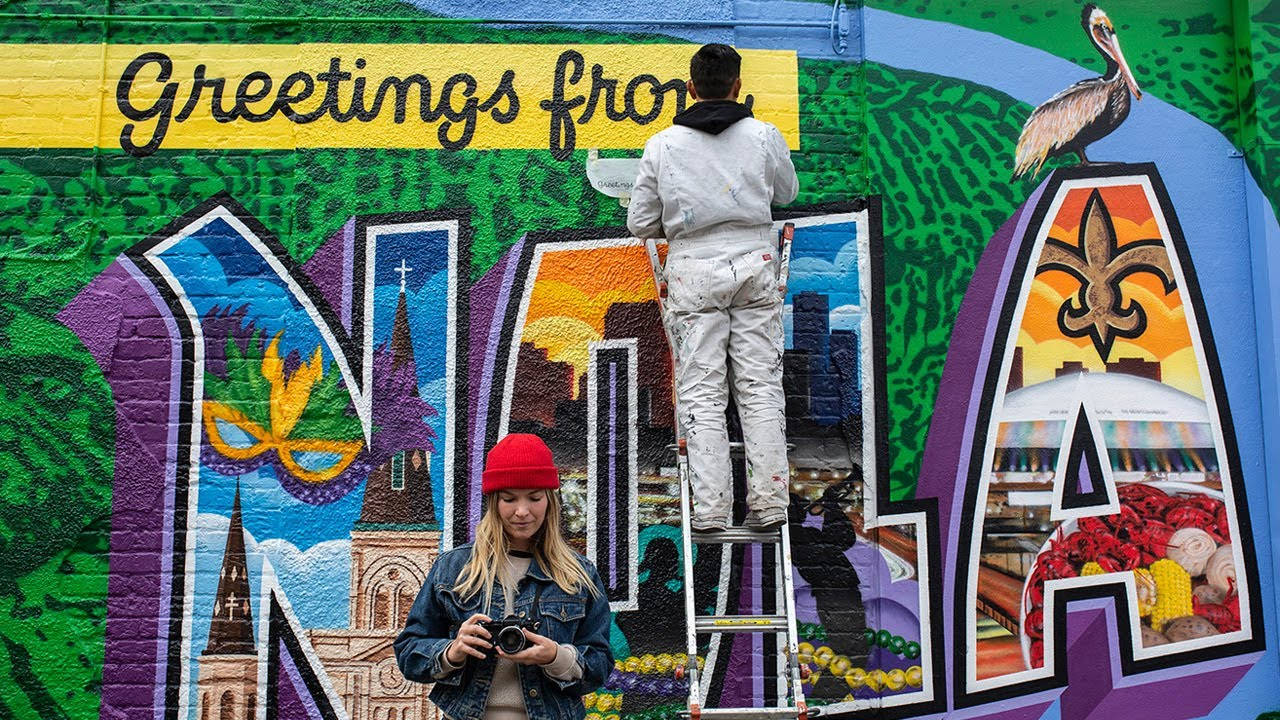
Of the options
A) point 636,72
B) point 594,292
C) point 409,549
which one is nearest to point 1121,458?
point 594,292

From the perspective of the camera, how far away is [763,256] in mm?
5125

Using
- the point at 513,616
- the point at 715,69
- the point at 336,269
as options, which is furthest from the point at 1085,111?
the point at 513,616

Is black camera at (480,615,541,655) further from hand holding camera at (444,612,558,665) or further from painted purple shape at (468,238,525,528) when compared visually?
painted purple shape at (468,238,525,528)

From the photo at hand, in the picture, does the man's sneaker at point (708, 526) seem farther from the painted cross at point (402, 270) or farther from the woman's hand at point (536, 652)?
the painted cross at point (402, 270)

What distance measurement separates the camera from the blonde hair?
361cm

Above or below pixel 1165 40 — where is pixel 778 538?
below

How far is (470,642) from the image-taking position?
132 inches

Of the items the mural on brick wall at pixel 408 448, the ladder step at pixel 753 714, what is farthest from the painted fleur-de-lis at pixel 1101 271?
the ladder step at pixel 753 714

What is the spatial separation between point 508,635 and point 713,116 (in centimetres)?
268

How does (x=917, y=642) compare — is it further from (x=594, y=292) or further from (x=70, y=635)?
(x=70, y=635)

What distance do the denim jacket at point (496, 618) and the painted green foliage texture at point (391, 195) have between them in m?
2.74

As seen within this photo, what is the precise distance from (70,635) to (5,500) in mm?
775

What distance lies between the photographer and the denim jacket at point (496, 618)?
346 cm

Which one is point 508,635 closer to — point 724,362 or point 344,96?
point 724,362
